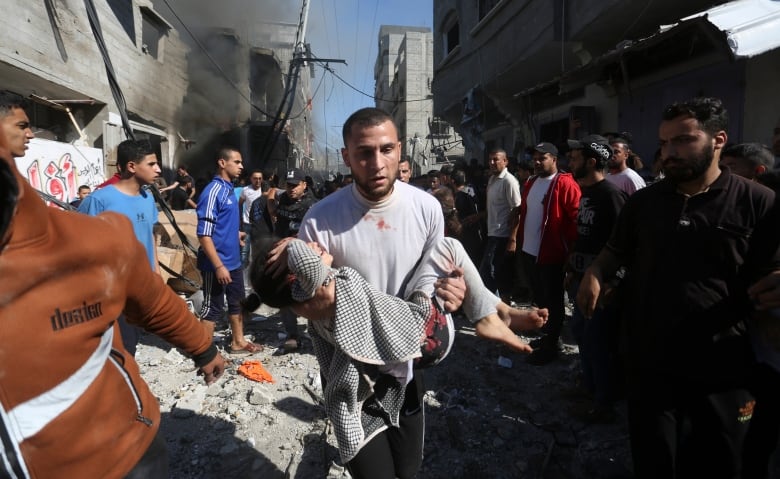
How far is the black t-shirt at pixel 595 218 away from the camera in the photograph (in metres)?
3.47

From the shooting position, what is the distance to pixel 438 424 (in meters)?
3.47

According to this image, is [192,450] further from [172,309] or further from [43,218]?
[43,218]

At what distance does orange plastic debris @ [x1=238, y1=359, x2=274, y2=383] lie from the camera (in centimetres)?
427

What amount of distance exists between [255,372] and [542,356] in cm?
294

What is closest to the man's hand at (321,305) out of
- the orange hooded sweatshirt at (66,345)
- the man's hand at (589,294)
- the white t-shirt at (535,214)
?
the orange hooded sweatshirt at (66,345)

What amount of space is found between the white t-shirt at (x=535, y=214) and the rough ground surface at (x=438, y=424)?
121 cm

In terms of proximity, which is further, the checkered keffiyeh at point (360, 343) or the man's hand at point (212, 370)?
the man's hand at point (212, 370)

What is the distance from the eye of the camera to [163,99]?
48.9ft

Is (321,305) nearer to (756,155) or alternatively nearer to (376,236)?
(376,236)

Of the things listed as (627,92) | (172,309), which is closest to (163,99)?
(627,92)

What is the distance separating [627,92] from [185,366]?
26.5 feet

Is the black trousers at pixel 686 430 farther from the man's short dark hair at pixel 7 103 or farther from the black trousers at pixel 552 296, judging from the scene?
the man's short dark hair at pixel 7 103

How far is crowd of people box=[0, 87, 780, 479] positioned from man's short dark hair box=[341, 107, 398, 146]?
0.5 inches

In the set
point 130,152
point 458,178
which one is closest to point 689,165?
point 130,152
